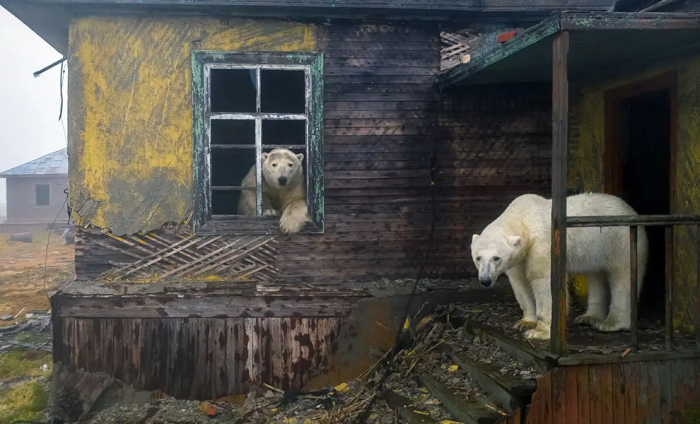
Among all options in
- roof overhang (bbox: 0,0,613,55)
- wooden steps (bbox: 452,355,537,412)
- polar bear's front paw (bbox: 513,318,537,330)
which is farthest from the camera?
roof overhang (bbox: 0,0,613,55)

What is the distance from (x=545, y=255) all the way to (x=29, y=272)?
15.9 meters

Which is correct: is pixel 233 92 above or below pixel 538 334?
above

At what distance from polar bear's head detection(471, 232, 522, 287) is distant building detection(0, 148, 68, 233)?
2459 cm

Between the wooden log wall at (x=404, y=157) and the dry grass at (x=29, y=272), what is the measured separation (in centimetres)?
454

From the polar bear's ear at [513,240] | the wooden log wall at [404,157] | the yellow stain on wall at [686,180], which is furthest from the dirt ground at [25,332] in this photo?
the yellow stain on wall at [686,180]

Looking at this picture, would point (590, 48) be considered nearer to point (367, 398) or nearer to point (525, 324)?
point (525, 324)

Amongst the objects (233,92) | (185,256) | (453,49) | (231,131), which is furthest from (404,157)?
(231,131)

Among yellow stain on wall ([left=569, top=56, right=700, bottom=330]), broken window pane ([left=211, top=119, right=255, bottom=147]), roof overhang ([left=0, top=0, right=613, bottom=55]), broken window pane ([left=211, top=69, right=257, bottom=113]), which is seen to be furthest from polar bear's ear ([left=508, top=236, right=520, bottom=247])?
broken window pane ([left=211, top=119, right=255, bottom=147])

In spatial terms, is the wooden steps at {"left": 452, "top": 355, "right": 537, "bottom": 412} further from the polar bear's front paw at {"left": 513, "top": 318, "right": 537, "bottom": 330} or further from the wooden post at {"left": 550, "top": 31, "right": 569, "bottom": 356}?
the polar bear's front paw at {"left": 513, "top": 318, "right": 537, "bottom": 330}

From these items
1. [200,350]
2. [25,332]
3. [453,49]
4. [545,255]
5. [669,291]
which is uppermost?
[453,49]

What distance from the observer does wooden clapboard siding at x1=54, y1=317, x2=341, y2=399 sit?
18.8 feet

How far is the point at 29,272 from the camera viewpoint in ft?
53.1

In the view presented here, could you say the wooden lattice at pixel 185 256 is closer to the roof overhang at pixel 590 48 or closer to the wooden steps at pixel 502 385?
the wooden steps at pixel 502 385

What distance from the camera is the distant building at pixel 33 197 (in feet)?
81.9
